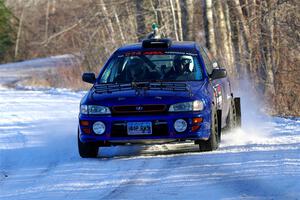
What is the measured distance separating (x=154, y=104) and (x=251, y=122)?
16.1ft

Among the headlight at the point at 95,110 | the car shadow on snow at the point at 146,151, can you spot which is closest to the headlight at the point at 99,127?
the headlight at the point at 95,110

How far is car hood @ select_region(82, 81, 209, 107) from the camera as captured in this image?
1059 cm

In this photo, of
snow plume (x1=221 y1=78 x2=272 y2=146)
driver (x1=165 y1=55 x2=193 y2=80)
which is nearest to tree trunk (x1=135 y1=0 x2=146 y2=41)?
snow plume (x1=221 y1=78 x2=272 y2=146)

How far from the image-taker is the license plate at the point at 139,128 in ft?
34.5

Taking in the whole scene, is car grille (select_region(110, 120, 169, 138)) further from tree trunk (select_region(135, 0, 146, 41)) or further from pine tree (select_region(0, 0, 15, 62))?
pine tree (select_region(0, 0, 15, 62))

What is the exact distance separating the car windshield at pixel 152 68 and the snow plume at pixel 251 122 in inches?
45.1

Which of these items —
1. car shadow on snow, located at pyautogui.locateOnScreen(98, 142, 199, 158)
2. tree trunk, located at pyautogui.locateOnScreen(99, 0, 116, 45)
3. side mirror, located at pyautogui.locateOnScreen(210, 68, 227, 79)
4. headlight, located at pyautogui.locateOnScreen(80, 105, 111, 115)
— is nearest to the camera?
headlight, located at pyautogui.locateOnScreen(80, 105, 111, 115)

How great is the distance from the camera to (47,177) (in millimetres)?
9719

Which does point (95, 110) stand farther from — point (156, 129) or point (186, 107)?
point (186, 107)

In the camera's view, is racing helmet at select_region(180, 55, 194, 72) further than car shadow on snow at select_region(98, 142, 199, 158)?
Yes

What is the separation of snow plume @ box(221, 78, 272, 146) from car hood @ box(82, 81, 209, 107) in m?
1.45

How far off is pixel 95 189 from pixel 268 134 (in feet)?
16.2

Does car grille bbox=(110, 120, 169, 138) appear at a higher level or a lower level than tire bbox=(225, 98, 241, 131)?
higher

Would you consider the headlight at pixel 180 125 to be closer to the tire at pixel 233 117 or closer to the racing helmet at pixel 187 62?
the racing helmet at pixel 187 62
